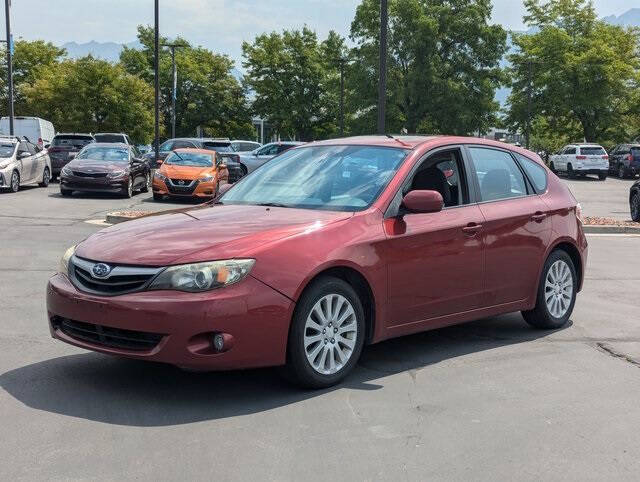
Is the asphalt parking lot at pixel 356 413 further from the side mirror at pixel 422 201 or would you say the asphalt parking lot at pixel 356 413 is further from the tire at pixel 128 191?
the tire at pixel 128 191

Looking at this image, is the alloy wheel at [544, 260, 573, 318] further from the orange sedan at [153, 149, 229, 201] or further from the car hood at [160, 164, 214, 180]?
the car hood at [160, 164, 214, 180]

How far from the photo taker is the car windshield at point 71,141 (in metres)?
29.6

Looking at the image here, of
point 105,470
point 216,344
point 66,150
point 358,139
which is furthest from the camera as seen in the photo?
point 66,150

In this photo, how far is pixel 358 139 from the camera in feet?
21.2

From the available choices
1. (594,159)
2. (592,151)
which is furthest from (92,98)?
(594,159)

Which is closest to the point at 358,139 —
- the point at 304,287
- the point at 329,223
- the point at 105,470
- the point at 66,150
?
the point at 329,223

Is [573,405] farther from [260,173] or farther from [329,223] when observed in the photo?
[260,173]

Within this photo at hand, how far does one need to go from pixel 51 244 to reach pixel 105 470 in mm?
8973

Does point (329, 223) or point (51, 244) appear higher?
point (329, 223)

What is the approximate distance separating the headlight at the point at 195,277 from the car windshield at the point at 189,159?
18.3 meters

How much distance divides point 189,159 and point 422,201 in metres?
18.2

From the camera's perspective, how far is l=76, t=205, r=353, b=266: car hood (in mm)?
4750

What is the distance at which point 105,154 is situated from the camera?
2320 cm

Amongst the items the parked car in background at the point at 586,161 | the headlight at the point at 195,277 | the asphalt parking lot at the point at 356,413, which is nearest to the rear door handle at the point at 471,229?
the asphalt parking lot at the point at 356,413
